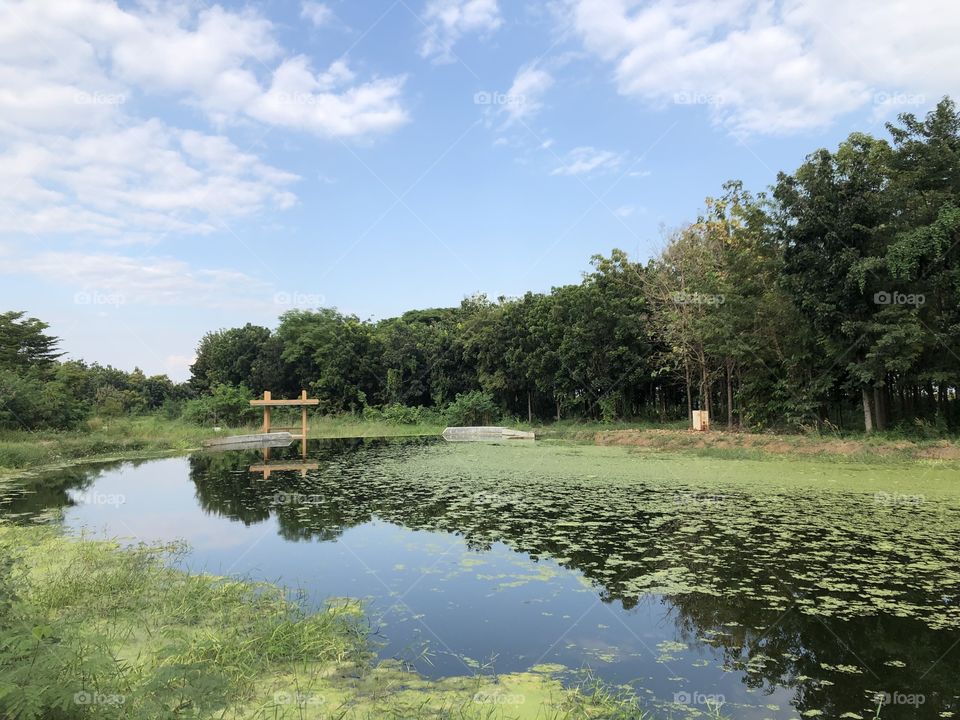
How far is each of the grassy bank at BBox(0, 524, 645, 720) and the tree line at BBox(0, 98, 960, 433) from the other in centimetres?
1451

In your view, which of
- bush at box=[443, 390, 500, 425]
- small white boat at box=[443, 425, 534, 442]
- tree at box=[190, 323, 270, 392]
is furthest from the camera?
tree at box=[190, 323, 270, 392]

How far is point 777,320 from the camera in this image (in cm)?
1856

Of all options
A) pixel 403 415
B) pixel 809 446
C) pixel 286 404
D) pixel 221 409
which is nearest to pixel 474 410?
pixel 403 415

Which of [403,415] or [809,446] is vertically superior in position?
[403,415]

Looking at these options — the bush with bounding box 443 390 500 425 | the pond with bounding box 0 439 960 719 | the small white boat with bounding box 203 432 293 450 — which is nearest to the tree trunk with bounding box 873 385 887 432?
the pond with bounding box 0 439 960 719

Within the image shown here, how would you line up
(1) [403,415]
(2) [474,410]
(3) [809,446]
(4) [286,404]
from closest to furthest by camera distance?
1. (3) [809,446]
2. (4) [286,404]
3. (2) [474,410]
4. (1) [403,415]

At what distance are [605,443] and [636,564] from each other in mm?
14864

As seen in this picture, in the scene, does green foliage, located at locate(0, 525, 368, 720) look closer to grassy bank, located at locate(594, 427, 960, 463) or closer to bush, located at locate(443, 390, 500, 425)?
grassy bank, located at locate(594, 427, 960, 463)

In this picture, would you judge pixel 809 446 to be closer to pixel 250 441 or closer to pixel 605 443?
pixel 605 443

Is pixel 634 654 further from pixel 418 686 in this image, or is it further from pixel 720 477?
pixel 720 477

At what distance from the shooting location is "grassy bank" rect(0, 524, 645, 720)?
2.58 m

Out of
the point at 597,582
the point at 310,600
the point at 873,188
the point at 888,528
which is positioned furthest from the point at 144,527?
the point at 873,188

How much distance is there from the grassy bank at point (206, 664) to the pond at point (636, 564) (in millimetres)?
346

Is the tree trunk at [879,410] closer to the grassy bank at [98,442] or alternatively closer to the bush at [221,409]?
the grassy bank at [98,442]
